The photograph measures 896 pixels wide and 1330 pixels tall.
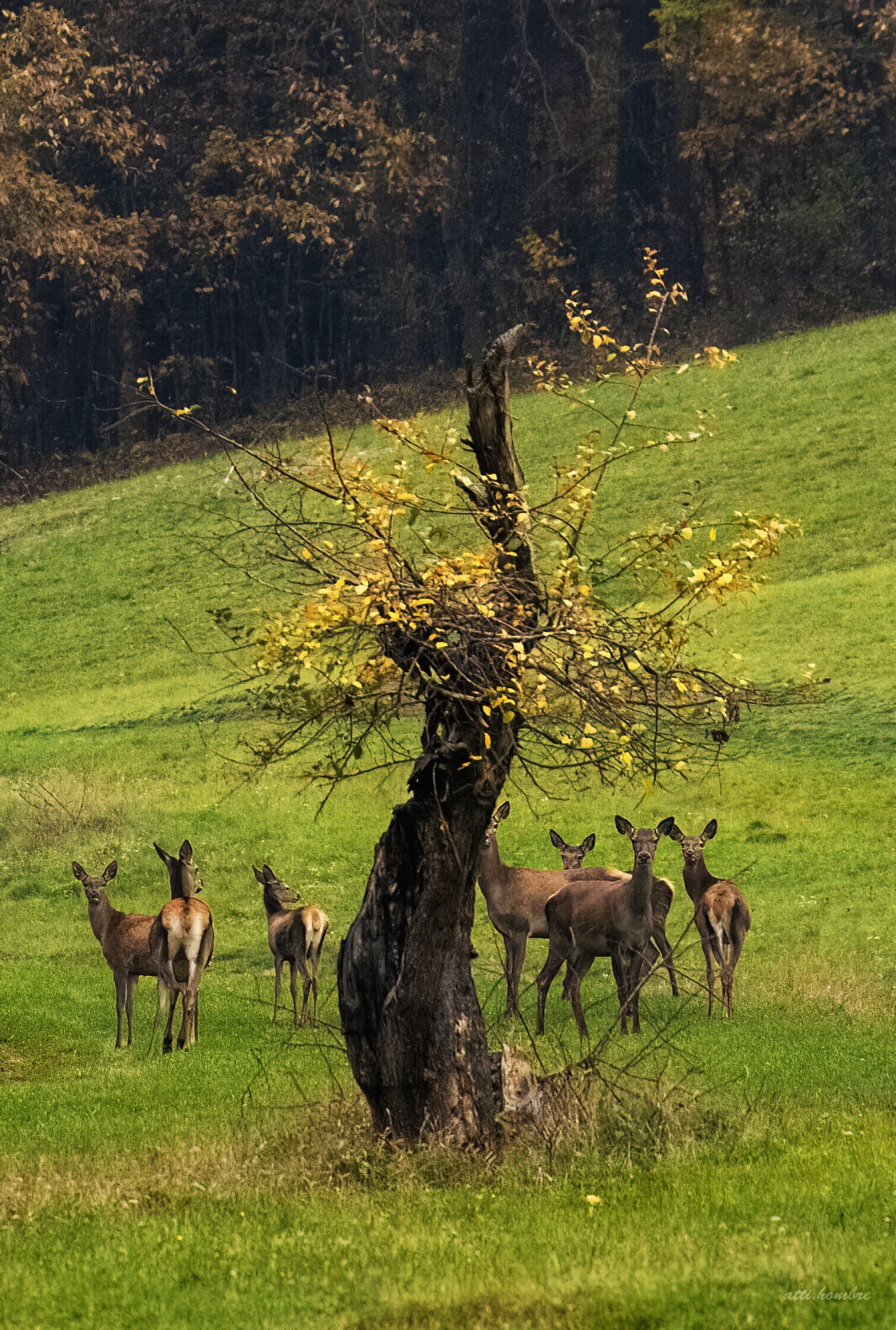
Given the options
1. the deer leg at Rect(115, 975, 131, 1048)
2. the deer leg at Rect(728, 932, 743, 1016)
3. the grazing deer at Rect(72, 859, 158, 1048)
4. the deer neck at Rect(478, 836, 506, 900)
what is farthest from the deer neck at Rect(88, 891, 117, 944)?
the deer leg at Rect(728, 932, 743, 1016)

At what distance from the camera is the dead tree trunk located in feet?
36.5

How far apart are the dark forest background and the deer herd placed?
43265 millimetres

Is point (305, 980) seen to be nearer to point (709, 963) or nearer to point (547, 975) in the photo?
point (547, 975)

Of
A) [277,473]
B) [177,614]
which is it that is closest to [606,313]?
[177,614]

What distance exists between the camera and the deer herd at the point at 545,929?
15625 millimetres

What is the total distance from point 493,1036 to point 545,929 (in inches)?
105

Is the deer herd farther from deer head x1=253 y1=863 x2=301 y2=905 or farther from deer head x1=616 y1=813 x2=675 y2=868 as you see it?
deer head x1=253 y1=863 x2=301 y2=905

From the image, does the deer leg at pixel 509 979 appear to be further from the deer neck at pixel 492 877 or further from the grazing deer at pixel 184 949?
the grazing deer at pixel 184 949

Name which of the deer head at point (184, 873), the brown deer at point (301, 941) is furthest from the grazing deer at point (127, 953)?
the brown deer at point (301, 941)

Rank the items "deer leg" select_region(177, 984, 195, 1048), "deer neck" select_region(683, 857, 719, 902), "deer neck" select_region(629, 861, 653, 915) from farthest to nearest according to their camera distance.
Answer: "deer neck" select_region(683, 857, 719, 902) → "deer leg" select_region(177, 984, 195, 1048) → "deer neck" select_region(629, 861, 653, 915)

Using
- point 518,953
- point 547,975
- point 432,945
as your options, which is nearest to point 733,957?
point 547,975

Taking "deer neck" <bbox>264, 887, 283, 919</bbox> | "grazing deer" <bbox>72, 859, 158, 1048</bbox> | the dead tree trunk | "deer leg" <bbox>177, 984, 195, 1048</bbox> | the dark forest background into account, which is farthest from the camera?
the dark forest background

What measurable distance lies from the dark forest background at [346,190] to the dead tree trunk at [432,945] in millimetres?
48629

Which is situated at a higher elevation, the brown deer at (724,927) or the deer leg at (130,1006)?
the brown deer at (724,927)
